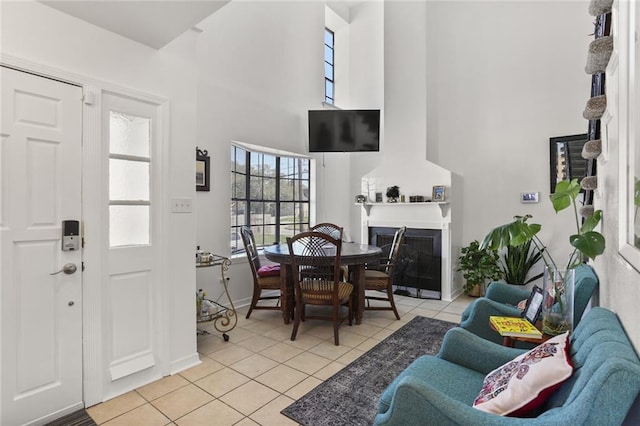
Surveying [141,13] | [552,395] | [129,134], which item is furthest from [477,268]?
[141,13]

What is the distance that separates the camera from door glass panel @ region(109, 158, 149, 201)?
2.29 m

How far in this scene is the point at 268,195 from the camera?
197 inches

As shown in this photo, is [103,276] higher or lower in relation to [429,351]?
higher

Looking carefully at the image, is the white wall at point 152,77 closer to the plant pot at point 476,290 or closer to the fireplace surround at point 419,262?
the fireplace surround at point 419,262

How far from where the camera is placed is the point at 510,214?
15.7ft

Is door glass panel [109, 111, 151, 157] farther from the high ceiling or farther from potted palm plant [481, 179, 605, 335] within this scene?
potted palm plant [481, 179, 605, 335]

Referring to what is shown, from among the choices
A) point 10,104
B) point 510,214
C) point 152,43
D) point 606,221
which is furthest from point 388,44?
point 10,104

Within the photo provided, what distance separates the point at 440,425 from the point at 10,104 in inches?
101

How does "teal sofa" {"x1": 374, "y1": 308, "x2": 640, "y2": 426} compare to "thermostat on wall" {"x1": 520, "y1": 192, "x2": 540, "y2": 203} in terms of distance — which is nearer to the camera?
"teal sofa" {"x1": 374, "y1": 308, "x2": 640, "y2": 426}

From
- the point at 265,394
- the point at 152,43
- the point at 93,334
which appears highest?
the point at 152,43

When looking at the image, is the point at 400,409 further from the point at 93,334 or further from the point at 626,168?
the point at 93,334

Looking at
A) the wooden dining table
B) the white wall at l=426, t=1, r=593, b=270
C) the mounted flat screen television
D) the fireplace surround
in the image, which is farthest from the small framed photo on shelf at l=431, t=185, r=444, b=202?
the wooden dining table

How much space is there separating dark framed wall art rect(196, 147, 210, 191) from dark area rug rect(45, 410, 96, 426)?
2.34 metres

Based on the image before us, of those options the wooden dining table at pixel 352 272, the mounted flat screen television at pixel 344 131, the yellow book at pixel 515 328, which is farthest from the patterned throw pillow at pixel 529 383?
the mounted flat screen television at pixel 344 131
